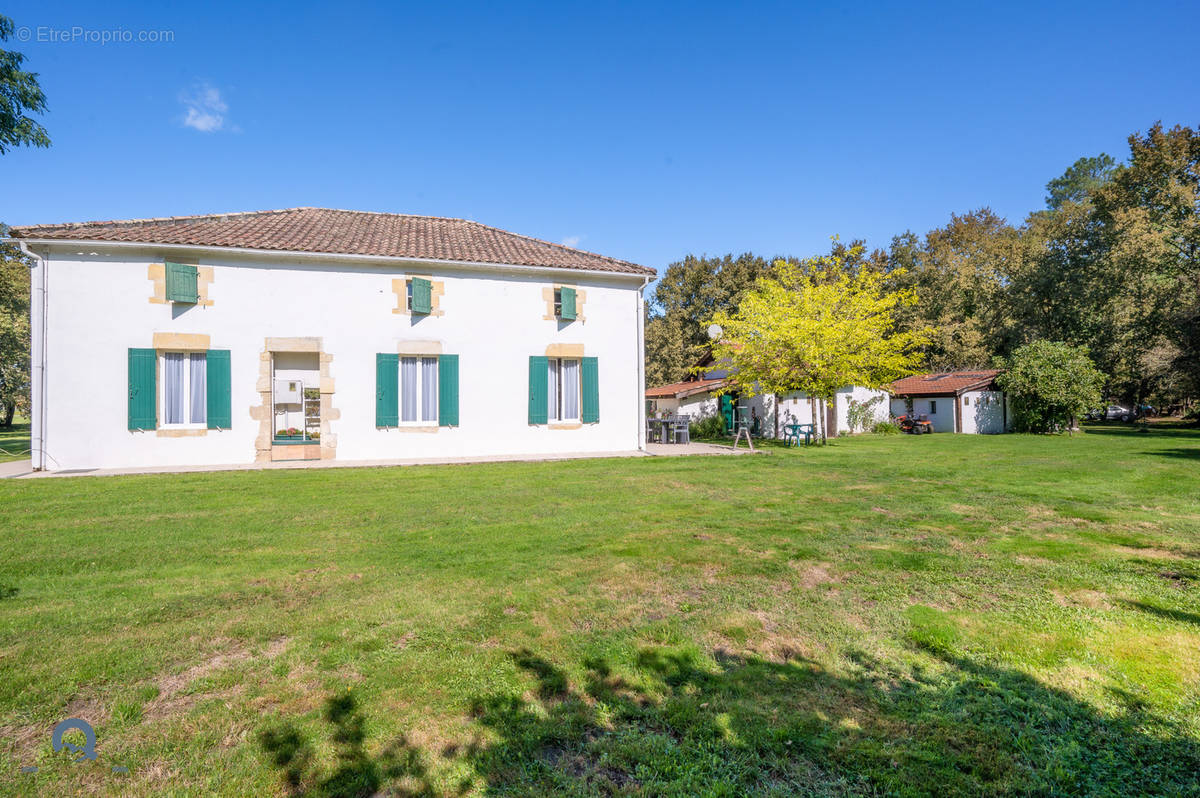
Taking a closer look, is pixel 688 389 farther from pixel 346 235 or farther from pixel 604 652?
pixel 604 652

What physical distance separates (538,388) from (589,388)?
54.4 inches

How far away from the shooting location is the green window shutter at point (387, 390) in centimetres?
1292

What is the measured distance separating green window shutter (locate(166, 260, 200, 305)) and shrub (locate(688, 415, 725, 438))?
16.5m

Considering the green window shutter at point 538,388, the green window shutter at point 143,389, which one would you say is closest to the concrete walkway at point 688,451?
the green window shutter at point 538,388

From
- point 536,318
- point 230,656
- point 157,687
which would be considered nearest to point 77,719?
point 157,687

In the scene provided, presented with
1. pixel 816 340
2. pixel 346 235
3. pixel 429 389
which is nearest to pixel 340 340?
pixel 429 389

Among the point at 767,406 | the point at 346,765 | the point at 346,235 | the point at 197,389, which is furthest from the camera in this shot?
the point at 767,406

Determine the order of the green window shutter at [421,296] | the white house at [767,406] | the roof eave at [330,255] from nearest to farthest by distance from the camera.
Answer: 1. the roof eave at [330,255]
2. the green window shutter at [421,296]
3. the white house at [767,406]

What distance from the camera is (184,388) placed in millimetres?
12000

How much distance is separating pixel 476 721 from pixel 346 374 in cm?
1179

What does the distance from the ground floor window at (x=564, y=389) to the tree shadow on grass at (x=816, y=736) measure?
11.7 m

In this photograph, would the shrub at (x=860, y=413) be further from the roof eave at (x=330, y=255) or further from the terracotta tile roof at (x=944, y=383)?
the roof eave at (x=330, y=255)

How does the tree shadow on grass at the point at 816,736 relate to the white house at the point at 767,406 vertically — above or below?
below

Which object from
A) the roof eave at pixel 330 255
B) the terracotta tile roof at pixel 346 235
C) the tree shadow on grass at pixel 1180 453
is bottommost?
the tree shadow on grass at pixel 1180 453
